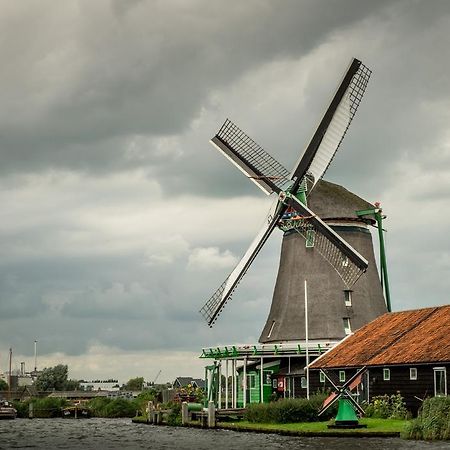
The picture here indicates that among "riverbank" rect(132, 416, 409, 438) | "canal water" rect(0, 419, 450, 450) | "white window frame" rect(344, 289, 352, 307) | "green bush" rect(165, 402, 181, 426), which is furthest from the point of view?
"white window frame" rect(344, 289, 352, 307)

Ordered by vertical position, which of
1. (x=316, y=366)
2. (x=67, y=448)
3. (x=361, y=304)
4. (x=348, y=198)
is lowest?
(x=67, y=448)

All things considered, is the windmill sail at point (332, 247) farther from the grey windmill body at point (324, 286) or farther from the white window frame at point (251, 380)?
the white window frame at point (251, 380)

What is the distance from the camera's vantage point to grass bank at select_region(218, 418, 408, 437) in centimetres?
3591

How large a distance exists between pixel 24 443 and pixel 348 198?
24231 millimetres

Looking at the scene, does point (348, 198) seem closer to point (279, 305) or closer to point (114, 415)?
point (279, 305)

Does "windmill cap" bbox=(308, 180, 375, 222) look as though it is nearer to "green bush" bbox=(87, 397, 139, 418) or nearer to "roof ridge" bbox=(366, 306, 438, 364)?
"roof ridge" bbox=(366, 306, 438, 364)

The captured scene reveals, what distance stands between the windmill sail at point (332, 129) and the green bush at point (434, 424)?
68.7ft

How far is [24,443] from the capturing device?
40750 millimetres

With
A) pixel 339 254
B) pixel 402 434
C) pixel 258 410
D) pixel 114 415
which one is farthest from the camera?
pixel 114 415

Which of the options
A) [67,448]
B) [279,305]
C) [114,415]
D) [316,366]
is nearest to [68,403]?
[114,415]

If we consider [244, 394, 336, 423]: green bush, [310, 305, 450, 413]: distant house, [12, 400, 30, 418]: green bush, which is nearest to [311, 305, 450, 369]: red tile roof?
[310, 305, 450, 413]: distant house

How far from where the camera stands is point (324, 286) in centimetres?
5472

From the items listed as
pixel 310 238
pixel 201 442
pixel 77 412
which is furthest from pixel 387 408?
pixel 77 412

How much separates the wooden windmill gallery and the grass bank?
7.98 m
